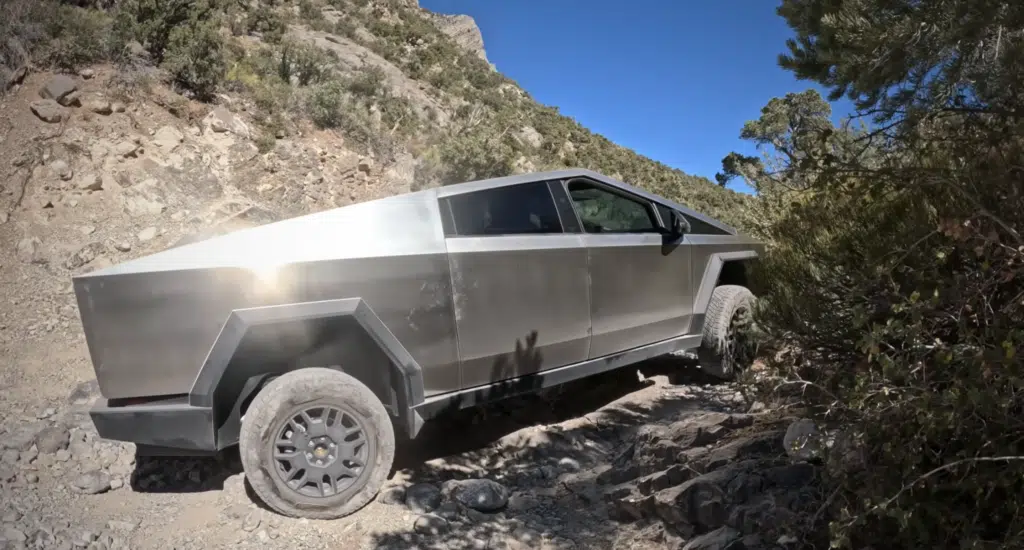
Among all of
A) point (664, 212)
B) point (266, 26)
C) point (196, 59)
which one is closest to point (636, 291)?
point (664, 212)

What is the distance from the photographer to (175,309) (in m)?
3.05

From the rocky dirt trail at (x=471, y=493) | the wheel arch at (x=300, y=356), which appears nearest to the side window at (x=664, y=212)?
the rocky dirt trail at (x=471, y=493)

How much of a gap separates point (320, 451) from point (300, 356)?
533mm

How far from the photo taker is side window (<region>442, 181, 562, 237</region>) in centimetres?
383

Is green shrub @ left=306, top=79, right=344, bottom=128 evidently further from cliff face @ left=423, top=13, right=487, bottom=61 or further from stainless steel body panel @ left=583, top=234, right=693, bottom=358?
cliff face @ left=423, top=13, right=487, bottom=61

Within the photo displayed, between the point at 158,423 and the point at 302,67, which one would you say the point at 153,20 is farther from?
the point at 158,423

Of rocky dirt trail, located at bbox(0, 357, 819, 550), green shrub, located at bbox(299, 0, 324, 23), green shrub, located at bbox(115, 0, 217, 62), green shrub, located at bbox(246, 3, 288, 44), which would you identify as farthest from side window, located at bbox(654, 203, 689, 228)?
green shrub, located at bbox(299, 0, 324, 23)

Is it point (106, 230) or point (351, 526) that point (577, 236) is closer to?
point (351, 526)

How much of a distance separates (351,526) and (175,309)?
1.40 m

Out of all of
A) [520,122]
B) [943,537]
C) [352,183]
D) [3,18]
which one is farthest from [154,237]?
[520,122]

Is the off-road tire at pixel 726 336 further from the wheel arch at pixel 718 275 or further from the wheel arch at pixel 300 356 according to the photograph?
the wheel arch at pixel 300 356

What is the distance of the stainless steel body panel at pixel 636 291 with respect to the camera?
14.1ft

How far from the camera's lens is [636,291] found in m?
4.53

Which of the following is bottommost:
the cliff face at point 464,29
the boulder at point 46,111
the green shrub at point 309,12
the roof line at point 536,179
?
the roof line at point 536,179
